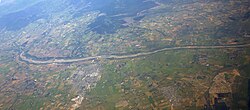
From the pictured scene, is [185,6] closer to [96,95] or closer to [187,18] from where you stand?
[187,18]

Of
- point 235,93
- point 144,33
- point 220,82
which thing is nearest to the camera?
point 235,93

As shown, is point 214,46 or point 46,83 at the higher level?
point 214,46

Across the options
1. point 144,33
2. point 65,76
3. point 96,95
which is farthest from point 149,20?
point 96,95

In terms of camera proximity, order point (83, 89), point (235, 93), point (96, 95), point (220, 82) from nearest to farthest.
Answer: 1. point (235, 93)
2. point (220, 82)
3. point (96, 95)
4. point (83, 89)

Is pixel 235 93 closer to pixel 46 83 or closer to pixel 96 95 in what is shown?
pixel 96 95

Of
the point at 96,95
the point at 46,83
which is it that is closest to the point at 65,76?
the point at 46,83

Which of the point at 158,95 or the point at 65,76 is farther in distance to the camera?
the point at 65,76

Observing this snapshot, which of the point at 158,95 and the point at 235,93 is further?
the point at 158,95

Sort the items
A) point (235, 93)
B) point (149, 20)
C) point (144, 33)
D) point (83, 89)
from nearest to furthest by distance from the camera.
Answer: point (235, 93) → point (83, 89) → point (144, 33) → point (149, 20)

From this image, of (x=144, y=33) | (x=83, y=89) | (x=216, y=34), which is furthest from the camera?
(x=144, y=33)
